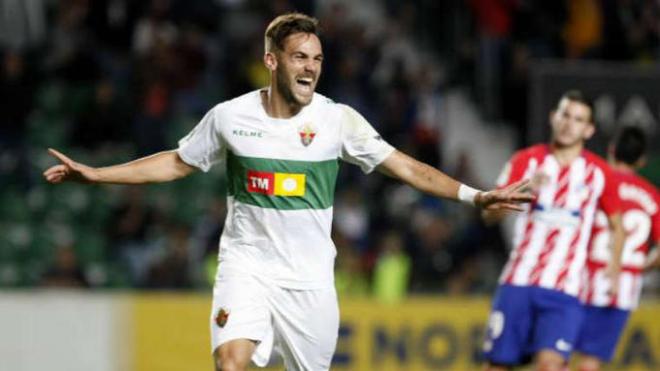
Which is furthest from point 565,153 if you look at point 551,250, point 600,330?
point 600,330

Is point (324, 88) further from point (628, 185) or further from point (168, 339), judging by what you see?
point (628, 185)

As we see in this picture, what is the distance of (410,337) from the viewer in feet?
42.2

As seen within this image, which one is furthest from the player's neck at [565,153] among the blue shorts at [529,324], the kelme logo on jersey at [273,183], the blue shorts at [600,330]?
the kelme logo on jersey at [273,183]

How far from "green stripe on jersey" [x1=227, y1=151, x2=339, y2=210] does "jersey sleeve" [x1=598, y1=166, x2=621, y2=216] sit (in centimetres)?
251

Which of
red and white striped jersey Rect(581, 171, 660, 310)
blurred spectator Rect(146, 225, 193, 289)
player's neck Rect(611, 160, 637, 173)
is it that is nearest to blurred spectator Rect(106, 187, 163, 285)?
blurred spectator Rect(146, 225, 193, 289)

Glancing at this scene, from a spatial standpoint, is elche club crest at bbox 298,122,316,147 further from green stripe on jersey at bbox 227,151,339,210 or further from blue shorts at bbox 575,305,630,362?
blue shorts at bbox 575,305,630,362

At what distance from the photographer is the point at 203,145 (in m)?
7.38

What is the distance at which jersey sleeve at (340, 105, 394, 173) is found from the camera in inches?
290

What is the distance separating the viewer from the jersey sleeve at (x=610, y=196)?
30.4 feet

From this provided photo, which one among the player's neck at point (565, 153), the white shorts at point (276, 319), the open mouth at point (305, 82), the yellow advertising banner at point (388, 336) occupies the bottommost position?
the yellow advertising banner at point (388, 336)

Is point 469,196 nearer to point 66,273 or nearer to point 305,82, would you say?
point 305,82

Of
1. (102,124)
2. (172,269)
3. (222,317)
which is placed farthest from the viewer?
(102,124)

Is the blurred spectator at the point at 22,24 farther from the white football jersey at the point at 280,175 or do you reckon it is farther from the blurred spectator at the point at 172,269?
the white football jersey at the point at 280,175

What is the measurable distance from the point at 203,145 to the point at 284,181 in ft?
1.51
